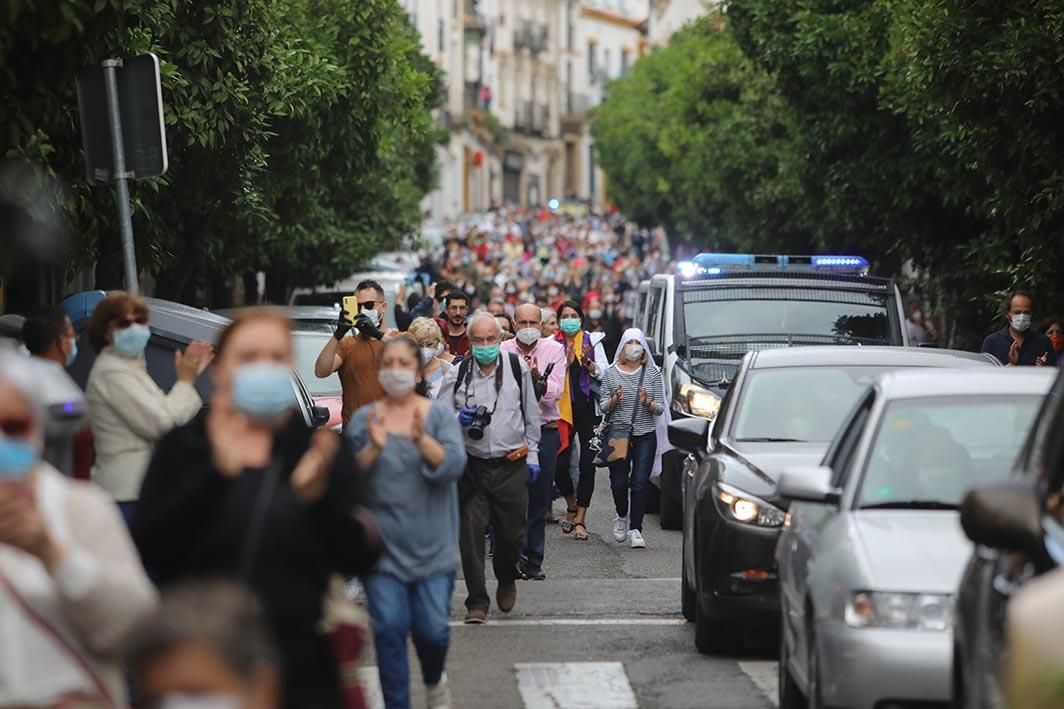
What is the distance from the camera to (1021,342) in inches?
704

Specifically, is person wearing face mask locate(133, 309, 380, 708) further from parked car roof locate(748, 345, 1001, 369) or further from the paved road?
parked car roof locate(748, 345, 1001, 369)

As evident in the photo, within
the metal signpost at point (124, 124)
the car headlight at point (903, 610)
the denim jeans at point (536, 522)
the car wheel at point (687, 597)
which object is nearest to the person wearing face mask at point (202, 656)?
the car headlight at point (903, 610)

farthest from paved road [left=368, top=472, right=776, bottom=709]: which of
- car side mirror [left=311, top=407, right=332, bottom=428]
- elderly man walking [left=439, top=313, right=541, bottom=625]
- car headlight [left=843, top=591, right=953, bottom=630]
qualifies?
car headlight [left=843, top=591, right=953, bottom=630]

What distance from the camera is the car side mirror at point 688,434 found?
1236cm

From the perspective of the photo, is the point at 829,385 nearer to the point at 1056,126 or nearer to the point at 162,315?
the point at 162,315

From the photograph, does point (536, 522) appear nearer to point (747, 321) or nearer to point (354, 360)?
point (354, 360)

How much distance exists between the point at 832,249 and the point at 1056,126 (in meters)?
16.4

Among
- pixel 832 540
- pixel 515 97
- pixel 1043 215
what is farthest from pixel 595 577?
pixel 515 97

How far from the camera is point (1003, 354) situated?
18.1 m

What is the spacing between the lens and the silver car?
24.6 ft

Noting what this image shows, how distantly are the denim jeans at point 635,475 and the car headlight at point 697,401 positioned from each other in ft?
1.69

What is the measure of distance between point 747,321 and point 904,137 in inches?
331

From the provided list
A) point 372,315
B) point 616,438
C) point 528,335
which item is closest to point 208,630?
point 372,315

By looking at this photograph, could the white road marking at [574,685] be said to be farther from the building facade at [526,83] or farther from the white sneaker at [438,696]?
the building facade at [526,83]
